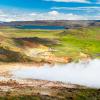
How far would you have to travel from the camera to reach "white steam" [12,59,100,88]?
77.0m

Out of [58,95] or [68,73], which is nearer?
[58,95]

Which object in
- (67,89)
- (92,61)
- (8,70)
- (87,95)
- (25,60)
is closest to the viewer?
(87,95)

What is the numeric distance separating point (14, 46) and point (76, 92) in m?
57.6

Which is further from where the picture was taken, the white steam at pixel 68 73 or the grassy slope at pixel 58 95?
the white steam at pixel 68 73

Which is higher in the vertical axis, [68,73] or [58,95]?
[68,73]

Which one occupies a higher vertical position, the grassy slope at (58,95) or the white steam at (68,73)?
the white steam at (68,73)

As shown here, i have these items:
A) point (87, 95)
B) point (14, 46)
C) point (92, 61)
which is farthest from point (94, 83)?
point (14, 46)

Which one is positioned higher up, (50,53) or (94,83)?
(50,53)

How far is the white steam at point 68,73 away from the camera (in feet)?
253

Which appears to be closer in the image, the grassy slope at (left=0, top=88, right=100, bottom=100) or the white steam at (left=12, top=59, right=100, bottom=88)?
the grassy slope at (left=0, top=88, right=100, bottom=100)

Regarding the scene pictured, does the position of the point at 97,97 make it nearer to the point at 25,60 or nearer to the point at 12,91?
the point at 12,91

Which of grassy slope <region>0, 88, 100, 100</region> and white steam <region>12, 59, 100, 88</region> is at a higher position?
white steam <region>12, 59, 100, 88</region>

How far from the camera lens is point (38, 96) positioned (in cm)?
5747

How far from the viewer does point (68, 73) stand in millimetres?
89250
